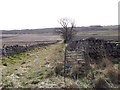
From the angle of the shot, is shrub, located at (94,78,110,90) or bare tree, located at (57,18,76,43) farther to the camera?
bare tree, located at (57,18,76,43)

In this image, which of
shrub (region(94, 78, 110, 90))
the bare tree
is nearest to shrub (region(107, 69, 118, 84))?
shrub (region(94, 78, 110, 90))

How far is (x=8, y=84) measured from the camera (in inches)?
500

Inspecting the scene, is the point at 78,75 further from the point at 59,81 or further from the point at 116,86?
the point at 116,86

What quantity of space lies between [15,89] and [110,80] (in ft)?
14.9

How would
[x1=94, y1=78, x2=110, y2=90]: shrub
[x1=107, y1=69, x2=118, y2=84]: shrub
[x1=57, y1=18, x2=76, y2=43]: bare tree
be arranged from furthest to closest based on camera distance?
[x1=57, y1=18, x2=76, y2=43]: bare tree < [x1=107, y1=69, x2=118, y2=84]: shrub < [x1=94, y1=78, x2=110, y2=90]: shrub

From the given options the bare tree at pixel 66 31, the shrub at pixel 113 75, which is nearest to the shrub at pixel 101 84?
the shrub at pixel 113 75

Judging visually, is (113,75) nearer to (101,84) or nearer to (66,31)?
(101,84)

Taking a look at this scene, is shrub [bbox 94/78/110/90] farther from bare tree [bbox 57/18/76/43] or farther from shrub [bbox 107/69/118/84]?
bare tree [bbox 57/18/76/43]

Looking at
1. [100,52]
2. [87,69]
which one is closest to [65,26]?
[100,52]

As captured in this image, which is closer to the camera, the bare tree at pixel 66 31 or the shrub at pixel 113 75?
the shrub at pixel 113 75

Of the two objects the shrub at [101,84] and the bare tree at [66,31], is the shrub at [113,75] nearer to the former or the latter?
the shrub at [101,84]

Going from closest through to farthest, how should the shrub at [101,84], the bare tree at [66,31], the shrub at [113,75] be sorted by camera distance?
the shrub at [101,84] → the shrub at [113,75] → the bare tree at [66,31]

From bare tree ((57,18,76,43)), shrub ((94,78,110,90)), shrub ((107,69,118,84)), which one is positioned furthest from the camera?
bare tree ((57,18,76,43))

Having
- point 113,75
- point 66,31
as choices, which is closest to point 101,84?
point 113,75
